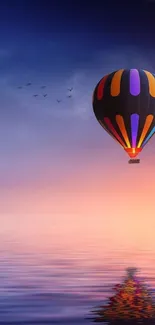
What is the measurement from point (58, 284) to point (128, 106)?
13.9 metres

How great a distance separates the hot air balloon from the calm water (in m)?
10.3

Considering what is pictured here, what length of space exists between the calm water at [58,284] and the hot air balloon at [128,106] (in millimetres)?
10261

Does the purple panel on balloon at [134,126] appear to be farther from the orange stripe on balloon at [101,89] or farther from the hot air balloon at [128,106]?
the orange stripe on balloon at [101,89]

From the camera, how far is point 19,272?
231 ft

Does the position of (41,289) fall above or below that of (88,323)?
above

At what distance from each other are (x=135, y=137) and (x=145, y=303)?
13.4 meters

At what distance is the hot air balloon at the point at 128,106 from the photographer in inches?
2211

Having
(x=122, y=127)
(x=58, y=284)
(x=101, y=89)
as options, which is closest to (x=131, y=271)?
(x=58, y=284)

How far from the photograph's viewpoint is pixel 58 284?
198 feet

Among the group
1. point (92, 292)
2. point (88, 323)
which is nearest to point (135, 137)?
point (92, 292)

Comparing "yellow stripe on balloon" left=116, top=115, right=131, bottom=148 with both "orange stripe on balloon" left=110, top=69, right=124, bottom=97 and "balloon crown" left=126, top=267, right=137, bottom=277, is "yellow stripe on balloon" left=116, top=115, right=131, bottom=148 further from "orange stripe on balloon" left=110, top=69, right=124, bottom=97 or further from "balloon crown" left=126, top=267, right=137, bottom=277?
"balloon crown" left=126, top=267, right=137, bottom=277

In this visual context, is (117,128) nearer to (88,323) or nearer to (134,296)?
(134,296)

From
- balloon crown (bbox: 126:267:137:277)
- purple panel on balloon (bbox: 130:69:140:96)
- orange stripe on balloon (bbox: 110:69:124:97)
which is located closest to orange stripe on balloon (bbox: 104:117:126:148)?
orange stripe on balloon (bbox: 110:69:124:97)

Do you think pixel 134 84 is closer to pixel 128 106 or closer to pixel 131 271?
pixel 128 106
